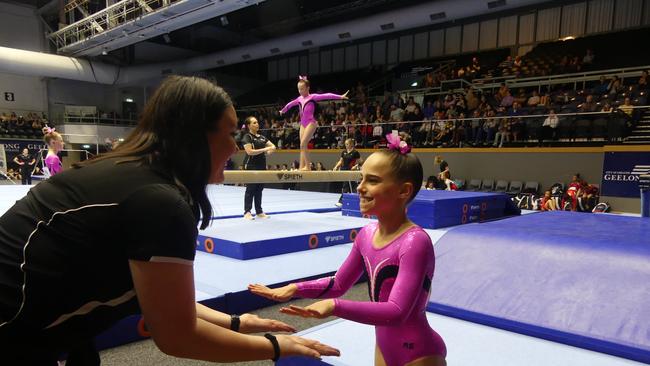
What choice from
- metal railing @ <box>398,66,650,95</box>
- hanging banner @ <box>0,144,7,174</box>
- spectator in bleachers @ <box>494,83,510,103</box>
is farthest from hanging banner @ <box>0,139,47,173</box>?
spectator in bleachers @ <box>494,83,510,103</box>

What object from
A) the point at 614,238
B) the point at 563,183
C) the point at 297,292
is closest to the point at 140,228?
the point at 297,292

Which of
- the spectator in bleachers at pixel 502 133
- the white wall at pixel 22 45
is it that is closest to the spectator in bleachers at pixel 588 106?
the spectator in bleachers at pixel 502 133

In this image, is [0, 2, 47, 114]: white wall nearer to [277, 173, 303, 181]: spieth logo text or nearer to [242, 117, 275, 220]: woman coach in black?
[242, 117, 275, 220]: woman coach in black

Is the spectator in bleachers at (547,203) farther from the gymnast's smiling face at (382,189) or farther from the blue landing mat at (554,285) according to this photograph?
the gymnast's smiling face at (382,189)

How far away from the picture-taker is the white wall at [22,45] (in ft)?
61.9

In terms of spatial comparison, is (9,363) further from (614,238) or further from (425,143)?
(425,143)

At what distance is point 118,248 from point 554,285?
9.88 feet

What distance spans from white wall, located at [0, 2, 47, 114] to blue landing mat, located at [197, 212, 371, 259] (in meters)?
19.4

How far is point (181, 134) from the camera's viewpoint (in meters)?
1.07

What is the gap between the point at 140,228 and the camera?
0.94m

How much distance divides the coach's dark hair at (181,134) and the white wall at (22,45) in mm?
23360

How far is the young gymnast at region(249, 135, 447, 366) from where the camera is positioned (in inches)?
59.4

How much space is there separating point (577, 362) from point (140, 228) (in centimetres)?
244

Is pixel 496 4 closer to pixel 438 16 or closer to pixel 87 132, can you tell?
pixel 438 16
